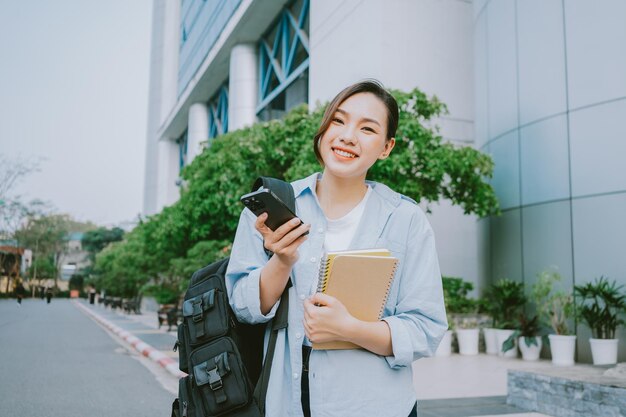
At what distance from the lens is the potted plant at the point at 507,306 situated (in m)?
11.9

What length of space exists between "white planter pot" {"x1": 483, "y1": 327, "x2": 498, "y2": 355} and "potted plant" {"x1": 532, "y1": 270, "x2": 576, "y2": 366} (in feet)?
4.02

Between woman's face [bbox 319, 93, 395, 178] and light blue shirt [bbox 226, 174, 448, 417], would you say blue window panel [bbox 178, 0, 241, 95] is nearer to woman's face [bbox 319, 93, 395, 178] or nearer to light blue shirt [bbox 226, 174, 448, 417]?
woman's face [bbox 319, 93, 395, 178]

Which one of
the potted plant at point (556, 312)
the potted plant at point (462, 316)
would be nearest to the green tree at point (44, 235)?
the potted plant at point (462, 316)

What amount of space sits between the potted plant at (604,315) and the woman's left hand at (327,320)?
374 inches

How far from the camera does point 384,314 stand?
5.63ft

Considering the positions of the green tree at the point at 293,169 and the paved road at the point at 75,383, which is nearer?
the paved road at the point at 75,383

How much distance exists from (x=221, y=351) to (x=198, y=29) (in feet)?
134

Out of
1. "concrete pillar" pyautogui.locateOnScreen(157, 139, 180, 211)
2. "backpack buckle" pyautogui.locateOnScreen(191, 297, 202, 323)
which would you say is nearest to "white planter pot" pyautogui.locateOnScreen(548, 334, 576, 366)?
"backpack buckle" pyautogui.locateOnScreen(191, 297, 202, 323)

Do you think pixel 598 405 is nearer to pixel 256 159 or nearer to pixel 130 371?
pixel 130 371

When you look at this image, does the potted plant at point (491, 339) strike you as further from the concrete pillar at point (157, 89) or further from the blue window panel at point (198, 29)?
the concrete pillar at point (157, 89)

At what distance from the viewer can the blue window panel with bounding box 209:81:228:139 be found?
36.4m

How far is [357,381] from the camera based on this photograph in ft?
5.16

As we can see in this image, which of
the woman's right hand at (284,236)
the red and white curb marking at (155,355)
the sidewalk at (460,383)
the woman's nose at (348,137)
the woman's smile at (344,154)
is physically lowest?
the red and white curb marking at (155,355)

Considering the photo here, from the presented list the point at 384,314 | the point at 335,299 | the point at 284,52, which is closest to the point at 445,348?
the point at 384,314
